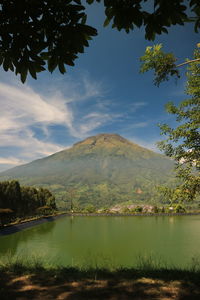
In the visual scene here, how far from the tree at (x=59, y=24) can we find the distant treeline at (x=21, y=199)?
21514 millimetres

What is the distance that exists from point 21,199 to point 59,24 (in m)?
29.8

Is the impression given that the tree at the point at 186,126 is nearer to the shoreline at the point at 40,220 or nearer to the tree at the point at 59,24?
the tree at the point at 59,24

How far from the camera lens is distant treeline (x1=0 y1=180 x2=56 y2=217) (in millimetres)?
25391

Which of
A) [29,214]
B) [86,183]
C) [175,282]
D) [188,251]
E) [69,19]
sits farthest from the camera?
[86,183]

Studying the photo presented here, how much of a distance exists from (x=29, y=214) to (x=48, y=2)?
3175cm

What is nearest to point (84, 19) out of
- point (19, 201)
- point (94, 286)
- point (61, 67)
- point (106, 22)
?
point (106, 22)

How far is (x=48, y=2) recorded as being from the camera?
1817mm

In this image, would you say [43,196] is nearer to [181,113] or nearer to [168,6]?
[181,113]

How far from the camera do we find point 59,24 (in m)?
1.87

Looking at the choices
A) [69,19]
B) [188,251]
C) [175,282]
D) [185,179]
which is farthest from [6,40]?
[188,251]

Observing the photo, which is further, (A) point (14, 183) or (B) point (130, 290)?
(A) point (14, 183)

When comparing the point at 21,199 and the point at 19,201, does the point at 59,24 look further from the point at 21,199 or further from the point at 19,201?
the point at 21,199

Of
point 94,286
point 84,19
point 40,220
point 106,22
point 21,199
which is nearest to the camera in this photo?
point 84,19

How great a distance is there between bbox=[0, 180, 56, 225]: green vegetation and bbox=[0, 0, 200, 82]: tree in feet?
70.6
